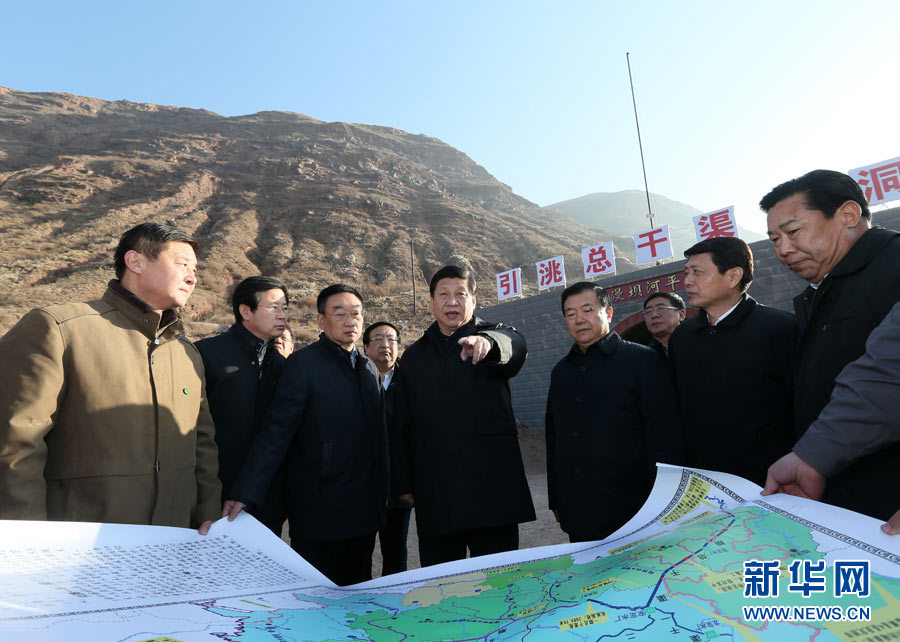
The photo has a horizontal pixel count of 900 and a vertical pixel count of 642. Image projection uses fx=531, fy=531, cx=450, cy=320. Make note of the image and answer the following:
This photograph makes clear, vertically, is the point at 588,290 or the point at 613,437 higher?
the point at 588,290

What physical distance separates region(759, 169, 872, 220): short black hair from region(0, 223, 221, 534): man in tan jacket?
2318mm

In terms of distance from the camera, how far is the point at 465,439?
264cm

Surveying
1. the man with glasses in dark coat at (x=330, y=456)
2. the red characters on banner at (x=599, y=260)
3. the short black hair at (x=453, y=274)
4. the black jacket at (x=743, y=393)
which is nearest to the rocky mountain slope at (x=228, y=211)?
the red characters on banner at (x=599, y=260)

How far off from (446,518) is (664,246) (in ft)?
28.9

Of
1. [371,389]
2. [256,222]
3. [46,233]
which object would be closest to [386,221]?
[256,222]

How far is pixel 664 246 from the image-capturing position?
32.8 feet

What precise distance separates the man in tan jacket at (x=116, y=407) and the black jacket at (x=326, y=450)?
388 mm

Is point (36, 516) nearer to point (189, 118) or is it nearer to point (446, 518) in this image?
point (446, 518)

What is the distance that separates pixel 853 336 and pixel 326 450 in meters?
2.16

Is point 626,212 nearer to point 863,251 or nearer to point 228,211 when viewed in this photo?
point 228,211

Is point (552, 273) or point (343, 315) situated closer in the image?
point (343, 315)

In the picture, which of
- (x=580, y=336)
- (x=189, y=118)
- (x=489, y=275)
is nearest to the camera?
(x=580, y=336)

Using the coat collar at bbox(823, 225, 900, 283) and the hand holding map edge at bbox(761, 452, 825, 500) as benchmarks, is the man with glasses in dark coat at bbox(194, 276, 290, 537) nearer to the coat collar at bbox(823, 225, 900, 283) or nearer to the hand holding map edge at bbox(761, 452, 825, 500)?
the hand holding map edge at bbox(761, 452, 825, 500)

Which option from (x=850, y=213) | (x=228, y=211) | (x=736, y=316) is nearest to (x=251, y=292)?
(x=736, y=316)
